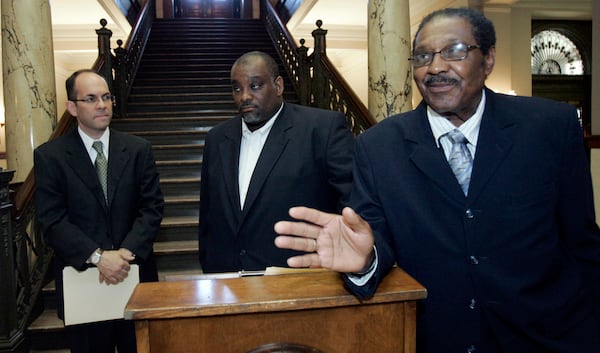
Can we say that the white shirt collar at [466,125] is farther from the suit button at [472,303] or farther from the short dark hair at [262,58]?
the short dark hair at [262,58]

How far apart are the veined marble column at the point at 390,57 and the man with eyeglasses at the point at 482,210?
3.99 metres

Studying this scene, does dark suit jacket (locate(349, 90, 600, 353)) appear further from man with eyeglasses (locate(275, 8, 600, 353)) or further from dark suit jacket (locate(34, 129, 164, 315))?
dark suit jacket (locate(34, 129, 164, 315))

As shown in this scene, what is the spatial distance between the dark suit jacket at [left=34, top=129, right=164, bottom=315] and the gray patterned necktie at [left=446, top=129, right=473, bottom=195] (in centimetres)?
174

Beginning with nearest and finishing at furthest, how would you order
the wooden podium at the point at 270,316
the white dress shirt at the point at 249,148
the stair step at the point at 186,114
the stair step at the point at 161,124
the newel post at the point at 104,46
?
the wooden podium at the point at 270,316 < the white dress shirt at the point at 249,148 < the newel post at the point at 104,46 < the stair step at the point at 161,124 < the stair step at the point at 186,114

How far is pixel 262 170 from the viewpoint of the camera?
223 centimetres

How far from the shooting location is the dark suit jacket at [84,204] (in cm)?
238

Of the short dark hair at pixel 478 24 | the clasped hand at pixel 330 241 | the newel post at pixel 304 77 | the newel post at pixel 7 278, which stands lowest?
the newel post at pixel 7 278

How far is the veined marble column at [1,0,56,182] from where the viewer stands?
→ 4.77m

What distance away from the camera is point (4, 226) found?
10.7 feet

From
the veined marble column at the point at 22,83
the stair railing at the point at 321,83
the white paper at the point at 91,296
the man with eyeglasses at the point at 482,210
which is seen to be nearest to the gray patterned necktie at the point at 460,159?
the man with eyeglasses at the point at 482,210

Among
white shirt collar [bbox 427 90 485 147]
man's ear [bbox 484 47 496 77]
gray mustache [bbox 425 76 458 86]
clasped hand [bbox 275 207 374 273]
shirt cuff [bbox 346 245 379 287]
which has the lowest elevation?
shirt cuff [bbox 346 245 379 287]

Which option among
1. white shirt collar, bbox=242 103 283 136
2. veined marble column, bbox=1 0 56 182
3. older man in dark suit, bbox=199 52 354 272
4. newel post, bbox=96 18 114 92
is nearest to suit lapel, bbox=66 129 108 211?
older man in dark suit, bbox=199 52 354 272

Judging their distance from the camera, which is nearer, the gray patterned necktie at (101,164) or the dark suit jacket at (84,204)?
the dark suit jacket at (84,204)

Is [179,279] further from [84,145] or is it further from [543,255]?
[84,145]
